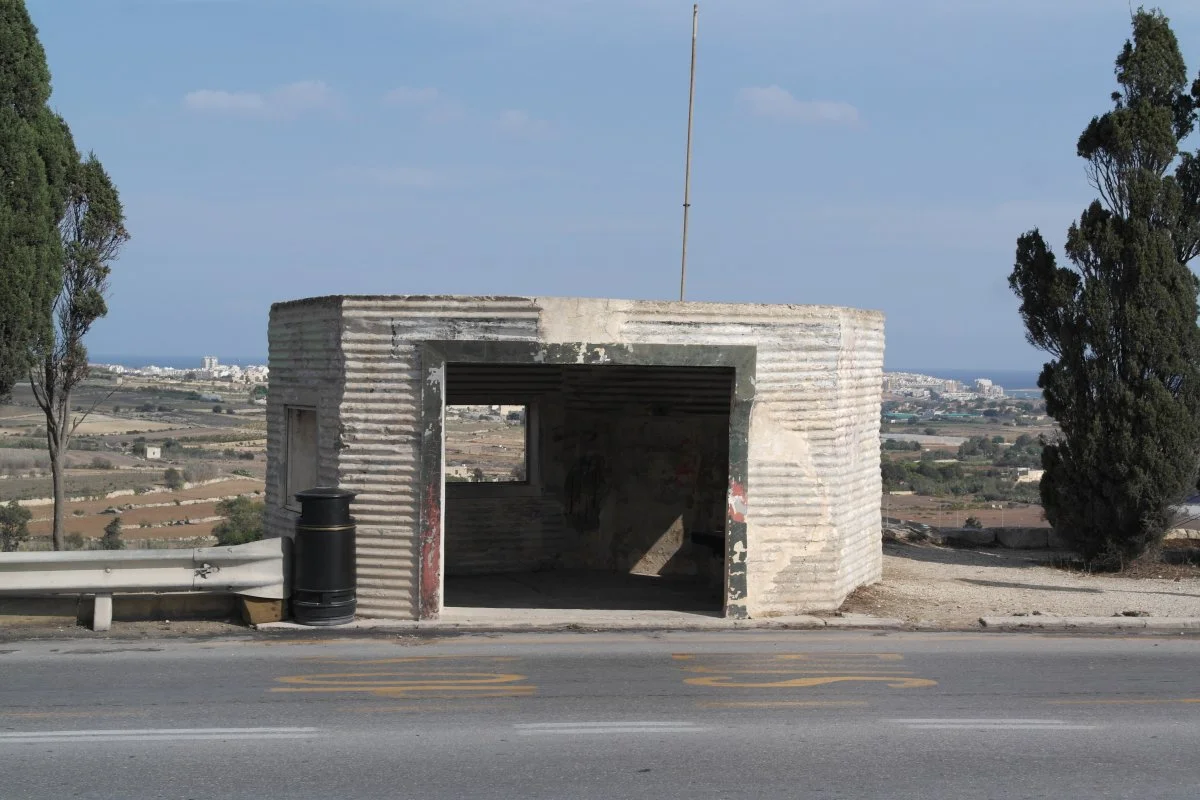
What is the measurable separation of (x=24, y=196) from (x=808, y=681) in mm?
13430

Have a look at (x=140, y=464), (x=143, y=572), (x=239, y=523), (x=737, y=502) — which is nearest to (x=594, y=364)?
(x=737, y=502)

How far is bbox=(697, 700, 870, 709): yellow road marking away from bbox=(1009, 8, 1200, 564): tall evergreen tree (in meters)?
9.57

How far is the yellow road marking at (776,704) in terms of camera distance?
966cm

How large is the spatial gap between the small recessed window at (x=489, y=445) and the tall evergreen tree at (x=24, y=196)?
242 inches

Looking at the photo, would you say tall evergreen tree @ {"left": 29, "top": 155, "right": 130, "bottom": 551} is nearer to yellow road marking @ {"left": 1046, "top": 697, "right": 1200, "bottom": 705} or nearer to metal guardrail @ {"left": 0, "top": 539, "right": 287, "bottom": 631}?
metal guardrail @ {"left": 0, "top": 539, "right": 287, "bottom": 631}

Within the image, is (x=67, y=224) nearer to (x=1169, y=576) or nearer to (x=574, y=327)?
(x=574, y=327)

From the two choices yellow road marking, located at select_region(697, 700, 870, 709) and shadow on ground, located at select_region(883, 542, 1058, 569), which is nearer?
yellow road marking, located at select_region(697, 700, 870, 709)

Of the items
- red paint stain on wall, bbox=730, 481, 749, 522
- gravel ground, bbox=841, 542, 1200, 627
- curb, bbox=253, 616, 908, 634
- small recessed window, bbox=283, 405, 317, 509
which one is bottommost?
curb, bbox=253, 616, 908, 634

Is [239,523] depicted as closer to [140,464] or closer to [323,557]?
[323,557]

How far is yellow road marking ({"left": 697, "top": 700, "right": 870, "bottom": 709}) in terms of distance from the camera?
9.66m

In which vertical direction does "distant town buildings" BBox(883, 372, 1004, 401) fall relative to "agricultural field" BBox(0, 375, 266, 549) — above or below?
above

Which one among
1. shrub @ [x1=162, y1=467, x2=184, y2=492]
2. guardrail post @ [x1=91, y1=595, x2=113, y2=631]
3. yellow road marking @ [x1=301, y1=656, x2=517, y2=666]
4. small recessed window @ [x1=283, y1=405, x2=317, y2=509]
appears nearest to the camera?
yellow road marking @ [x1=301, y1=656, x2=517, y2=666]

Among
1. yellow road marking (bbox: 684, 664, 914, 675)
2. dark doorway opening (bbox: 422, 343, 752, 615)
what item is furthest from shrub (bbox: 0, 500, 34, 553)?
yellow road marking (bbox: 684, 664, 914, 675)

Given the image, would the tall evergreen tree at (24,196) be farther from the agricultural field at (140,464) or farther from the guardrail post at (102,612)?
the guardrail post at (102,612)
